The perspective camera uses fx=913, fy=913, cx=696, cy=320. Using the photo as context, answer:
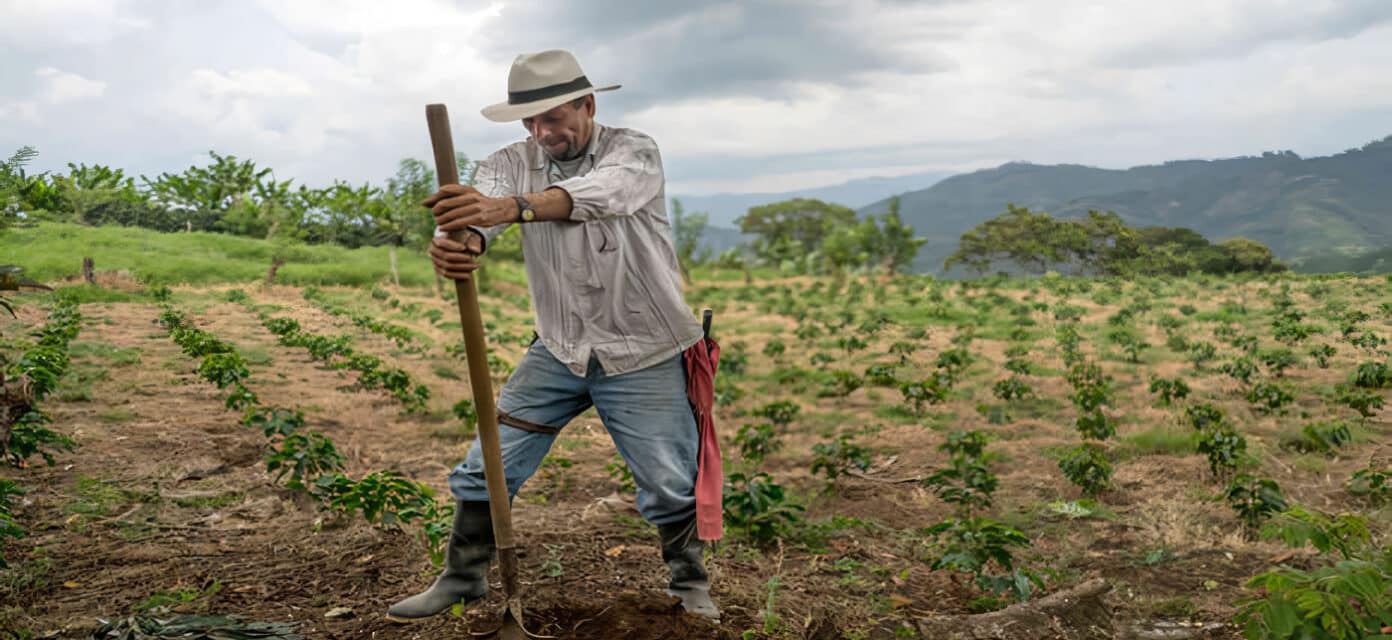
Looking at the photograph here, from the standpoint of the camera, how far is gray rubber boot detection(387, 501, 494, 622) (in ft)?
10.2

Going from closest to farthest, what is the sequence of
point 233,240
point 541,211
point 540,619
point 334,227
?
point 541,211
point 540,619
point 233,240
point 334,227

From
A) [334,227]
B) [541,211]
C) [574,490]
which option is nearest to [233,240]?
[334,227]

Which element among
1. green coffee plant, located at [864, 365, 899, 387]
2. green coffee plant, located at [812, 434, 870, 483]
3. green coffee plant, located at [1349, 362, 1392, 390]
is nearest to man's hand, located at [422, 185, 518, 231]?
green coffee plant, located at [812, 434, 870, 483]

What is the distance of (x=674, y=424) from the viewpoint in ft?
Answer: 9.93

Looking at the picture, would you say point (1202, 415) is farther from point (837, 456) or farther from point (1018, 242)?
point (1018, 242)

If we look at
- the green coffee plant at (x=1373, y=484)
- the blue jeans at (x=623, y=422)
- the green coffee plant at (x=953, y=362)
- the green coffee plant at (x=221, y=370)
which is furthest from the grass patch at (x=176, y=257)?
the green coffee plant at (x=1373, y=484)

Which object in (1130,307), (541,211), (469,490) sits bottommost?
(1130,307)

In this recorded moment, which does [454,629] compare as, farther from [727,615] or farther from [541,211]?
[541,211]

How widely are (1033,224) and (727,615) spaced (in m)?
24.3

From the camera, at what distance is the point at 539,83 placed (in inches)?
107

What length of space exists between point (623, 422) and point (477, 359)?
61cm

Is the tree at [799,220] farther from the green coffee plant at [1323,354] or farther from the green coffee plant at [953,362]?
the green coffee plant at [1323,354]

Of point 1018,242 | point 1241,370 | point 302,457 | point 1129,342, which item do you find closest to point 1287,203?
point 1018,242

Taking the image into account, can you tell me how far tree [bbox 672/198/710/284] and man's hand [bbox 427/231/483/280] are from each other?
24892 mm
